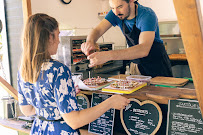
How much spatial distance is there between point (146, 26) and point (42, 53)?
51.7 inches

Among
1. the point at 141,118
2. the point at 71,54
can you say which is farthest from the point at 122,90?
the point at 71,54

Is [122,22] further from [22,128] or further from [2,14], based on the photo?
[2,14]

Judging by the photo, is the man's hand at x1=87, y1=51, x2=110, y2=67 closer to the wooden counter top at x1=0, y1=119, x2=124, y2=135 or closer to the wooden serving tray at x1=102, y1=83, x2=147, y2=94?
the wooden serving tray at x1=102, y1=83, x2=147, y2=94

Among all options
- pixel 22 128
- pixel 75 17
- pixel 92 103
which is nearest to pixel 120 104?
pixel 92 103

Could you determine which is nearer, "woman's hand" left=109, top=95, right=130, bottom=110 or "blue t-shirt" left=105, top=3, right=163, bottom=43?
"woman's hand" left=109, top=95, right=130, bottom=110

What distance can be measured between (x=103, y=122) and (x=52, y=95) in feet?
2.44

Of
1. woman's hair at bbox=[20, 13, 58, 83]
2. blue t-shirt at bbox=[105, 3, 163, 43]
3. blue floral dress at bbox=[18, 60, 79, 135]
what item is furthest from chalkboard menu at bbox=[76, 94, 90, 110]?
blue t-shirt at bbox=[105, 3, 163, 43]

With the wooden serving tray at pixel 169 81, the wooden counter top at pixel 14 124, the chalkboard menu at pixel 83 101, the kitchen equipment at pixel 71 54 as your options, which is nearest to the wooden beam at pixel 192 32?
the wooden serving tray at pixel 169 81

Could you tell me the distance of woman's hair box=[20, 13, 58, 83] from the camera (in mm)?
1355

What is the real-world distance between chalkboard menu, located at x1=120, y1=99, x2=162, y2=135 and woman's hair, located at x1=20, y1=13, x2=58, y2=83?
821 millimetres

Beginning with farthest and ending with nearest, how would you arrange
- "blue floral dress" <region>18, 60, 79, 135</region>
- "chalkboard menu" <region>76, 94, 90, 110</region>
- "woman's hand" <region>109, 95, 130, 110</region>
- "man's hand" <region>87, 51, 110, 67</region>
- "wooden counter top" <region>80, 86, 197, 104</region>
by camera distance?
"chalkboard menu" <region>76, 94, 90, 110</region> → "man's hand" <region>87, 51, 110, 67</region> → "wooden counter top" <region>80, 86, 197, 104</region> → "woman's hand" <region>109, 95, 130, 110</region> → "blue floral dress" <region>18, 60, 79, 135</region>

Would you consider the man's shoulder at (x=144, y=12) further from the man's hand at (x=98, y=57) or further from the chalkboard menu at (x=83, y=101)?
the chalkboard menu at (x=83, y=101)

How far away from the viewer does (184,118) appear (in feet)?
5.20

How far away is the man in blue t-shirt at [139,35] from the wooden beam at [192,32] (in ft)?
2.86
